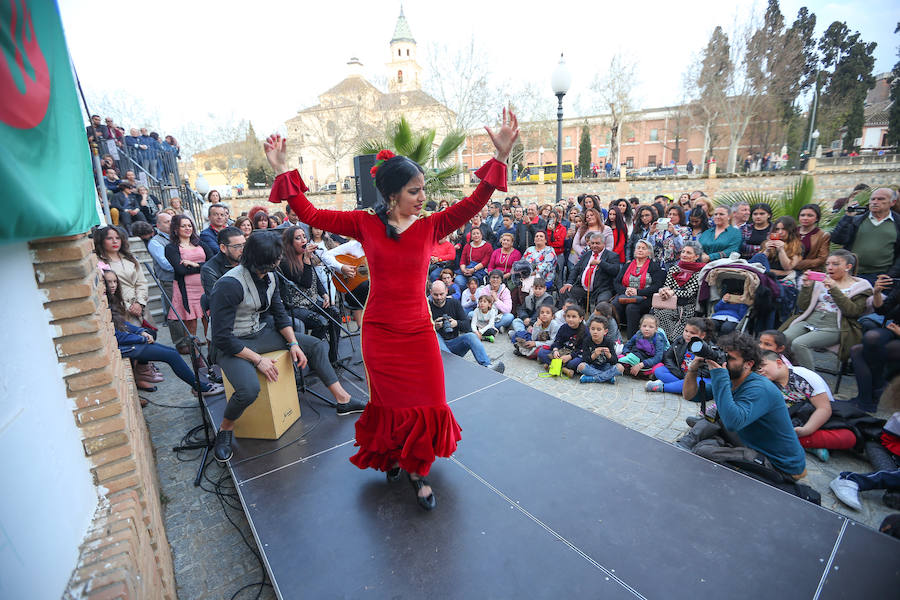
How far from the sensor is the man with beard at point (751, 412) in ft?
9.12

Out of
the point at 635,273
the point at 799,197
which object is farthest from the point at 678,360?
the point at 799,197

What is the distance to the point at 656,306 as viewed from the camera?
549cm

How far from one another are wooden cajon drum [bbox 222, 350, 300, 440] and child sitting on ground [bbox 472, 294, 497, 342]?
11.4ft

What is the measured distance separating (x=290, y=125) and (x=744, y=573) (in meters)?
53.8

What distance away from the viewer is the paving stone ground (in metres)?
2.52

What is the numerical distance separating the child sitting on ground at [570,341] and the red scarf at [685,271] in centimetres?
125

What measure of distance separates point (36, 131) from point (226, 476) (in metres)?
2.87

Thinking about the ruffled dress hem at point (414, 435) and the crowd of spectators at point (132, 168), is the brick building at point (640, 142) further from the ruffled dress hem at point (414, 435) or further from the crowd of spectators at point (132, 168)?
the ruffled dress hem at point (414, 435)

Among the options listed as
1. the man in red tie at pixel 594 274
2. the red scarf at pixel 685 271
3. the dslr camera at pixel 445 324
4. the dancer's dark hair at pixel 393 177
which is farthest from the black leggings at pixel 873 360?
the dancer's dark hair at pixel 393 177

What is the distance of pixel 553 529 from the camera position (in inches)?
91.1

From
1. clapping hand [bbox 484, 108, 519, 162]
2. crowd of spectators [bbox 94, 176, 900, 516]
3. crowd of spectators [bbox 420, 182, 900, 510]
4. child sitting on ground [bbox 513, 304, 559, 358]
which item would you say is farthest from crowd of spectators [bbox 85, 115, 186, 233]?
clapping hand [bbox 484, 108, 519, 162]

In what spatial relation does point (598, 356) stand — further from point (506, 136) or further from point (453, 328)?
point (506, 136)

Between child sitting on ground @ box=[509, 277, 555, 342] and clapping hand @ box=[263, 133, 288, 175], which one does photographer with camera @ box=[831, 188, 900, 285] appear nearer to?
child sitting on ground @ box=[509, 277, 555, 342]

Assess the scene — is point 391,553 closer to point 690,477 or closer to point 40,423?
point 40,423
